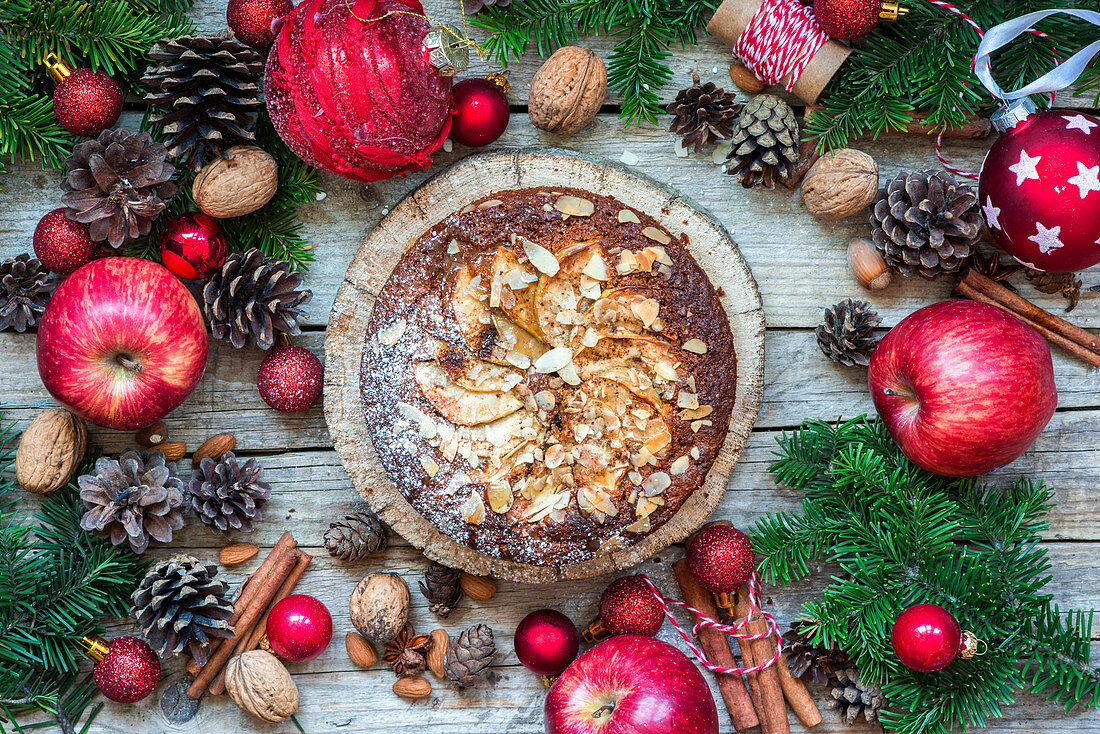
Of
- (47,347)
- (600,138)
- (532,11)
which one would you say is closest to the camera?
(47,347)

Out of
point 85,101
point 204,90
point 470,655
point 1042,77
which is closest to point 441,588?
point 470,655

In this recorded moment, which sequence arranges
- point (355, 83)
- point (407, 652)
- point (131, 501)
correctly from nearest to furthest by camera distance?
point (355, 83), point (131, 501), point (407, 652)

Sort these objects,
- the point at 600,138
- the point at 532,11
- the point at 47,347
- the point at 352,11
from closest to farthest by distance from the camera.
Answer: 1. the point at 352,11
2. the point at 47,347
3. the point at 532,11
4. the point at 600,138

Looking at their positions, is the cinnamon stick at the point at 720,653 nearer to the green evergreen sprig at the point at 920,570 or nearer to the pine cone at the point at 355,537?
the green evergreen sprig at the point at 920,570

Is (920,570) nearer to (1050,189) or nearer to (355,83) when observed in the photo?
(1050,189)

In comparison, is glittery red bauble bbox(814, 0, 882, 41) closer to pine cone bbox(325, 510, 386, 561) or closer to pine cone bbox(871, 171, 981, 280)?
pine cone bbox(871, 171, 981, 280)

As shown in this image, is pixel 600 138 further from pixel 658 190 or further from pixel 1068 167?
pixel 1068 167

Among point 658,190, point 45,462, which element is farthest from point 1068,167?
point 45,462
